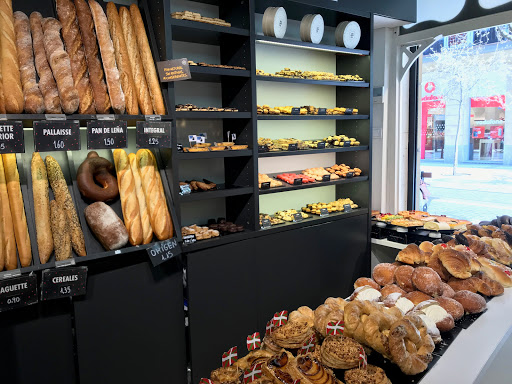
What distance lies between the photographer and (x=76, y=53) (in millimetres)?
2229

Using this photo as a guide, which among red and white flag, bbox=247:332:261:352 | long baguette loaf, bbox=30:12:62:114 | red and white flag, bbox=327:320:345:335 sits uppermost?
long baguette loaf, bbox=30:12:62:114

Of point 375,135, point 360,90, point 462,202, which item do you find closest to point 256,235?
point 360,90

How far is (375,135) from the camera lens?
4613 millimetres

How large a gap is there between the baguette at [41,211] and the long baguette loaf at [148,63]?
2.42ft

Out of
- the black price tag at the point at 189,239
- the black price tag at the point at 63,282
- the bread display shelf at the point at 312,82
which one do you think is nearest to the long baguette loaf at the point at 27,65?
the black price tag at the point at 63,282

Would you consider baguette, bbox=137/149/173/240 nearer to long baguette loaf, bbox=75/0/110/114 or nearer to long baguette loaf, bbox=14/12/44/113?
long baguette loaf, bbox=75/0/110/114

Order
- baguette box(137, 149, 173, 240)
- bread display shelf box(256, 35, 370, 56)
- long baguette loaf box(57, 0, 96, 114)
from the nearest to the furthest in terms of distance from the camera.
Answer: long baguette loaf box(57, 0, 96, 114)
baguette box(137, 149, 173, 240)
bread display shelf box(256, 35, 370, 56)

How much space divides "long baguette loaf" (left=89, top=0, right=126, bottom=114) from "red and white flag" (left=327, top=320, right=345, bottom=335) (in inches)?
63.8

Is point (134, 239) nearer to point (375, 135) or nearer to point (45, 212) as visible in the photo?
point (45, 212)

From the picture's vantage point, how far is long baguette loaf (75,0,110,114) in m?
2.24

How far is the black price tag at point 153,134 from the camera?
2.27 m

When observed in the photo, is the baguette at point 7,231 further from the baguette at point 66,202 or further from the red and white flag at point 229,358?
the red and white flag at point 229,358

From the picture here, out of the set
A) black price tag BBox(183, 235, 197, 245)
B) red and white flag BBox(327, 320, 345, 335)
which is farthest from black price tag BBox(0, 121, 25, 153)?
red and white flag BBox(327, 320, 345, 335)

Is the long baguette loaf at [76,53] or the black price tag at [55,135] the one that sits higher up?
the long baguette loaf at [76,53]
